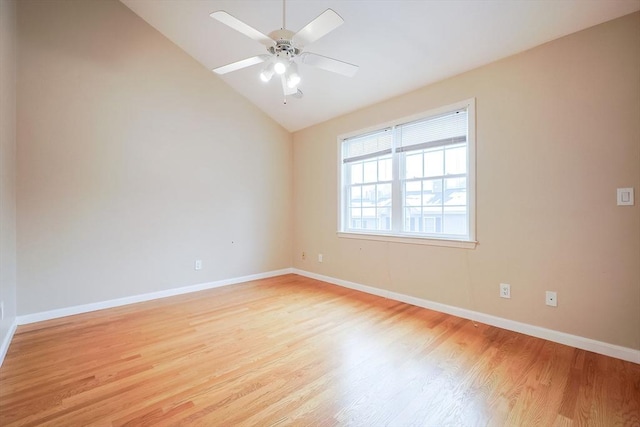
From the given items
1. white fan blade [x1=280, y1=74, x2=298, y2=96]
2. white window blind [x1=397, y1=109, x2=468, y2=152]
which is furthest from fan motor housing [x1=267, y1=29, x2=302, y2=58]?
white window blind [x1=397, y1=109, x2=468, y2=152]

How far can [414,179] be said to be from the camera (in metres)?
3.30

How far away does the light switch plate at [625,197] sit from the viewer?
2021 mm

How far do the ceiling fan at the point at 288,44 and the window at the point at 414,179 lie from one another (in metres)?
1.41

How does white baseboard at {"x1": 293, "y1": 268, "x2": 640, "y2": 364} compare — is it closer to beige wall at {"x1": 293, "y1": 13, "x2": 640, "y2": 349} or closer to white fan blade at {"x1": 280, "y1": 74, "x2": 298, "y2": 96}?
beige wall at {"x1": 293, "y1": 13, "x2": 640, "y2": 349}

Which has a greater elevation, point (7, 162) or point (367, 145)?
point (367, 145)

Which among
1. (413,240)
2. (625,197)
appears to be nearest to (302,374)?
(413,240)

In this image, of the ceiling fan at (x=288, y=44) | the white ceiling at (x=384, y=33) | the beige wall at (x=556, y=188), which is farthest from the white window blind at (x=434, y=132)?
the ceiling fan at (x=288, y=44)

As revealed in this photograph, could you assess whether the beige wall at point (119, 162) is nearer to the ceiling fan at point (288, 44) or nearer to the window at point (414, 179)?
the window at point (414, 179)

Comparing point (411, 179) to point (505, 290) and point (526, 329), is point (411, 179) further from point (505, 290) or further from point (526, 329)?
point (526, 329)

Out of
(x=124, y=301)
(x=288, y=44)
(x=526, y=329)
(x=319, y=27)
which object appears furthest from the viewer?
(x=124, y=301)

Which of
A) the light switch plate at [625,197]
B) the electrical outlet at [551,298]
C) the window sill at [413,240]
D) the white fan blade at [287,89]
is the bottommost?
the electrical outlet at [551,298]

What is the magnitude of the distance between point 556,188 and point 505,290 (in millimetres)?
1021

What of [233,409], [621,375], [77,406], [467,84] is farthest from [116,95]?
[621,375]

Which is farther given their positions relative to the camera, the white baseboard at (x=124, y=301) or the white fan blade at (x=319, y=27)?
the white baseboard at (x=124, y=301)
